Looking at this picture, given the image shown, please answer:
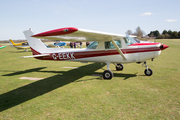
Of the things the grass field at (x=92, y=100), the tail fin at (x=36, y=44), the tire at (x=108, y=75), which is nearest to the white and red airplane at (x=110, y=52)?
the tire at (x=108, y=75)

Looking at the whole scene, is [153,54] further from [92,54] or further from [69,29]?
[69,29]

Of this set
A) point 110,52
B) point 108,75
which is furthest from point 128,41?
point 108,75

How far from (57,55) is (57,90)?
3.54 metres

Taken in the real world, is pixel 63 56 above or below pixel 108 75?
above

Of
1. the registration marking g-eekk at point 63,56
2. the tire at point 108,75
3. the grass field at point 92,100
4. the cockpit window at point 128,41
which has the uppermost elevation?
the cockpit window at point 128,41

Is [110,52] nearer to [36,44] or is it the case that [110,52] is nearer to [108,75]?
[108,75]

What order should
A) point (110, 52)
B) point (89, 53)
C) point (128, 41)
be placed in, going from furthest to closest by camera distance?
point (89, 53), point (110, 52), point (128, 41)

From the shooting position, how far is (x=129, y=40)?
710 centimetres

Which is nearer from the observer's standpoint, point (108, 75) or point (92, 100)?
point (92, 100)

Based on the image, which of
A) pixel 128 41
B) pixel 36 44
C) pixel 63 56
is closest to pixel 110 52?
pixel 128 41

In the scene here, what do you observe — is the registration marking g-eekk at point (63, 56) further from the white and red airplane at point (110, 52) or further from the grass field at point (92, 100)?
the grass field at point (92, 100)

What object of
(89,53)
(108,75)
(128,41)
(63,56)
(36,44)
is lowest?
(108,75)

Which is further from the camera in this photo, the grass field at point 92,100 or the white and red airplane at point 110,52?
the white and red airplane at point 110,52

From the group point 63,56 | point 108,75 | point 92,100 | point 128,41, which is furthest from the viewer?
point 63,56
